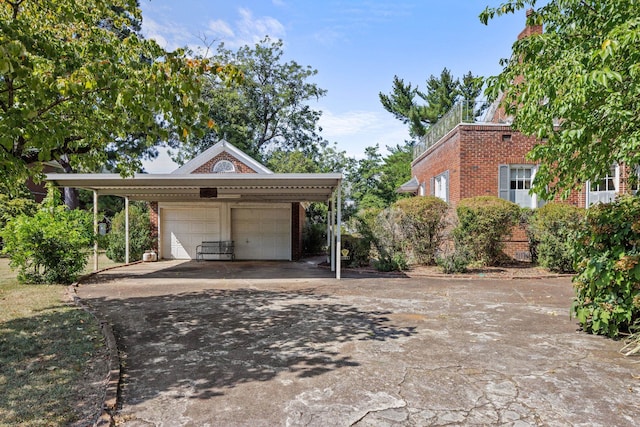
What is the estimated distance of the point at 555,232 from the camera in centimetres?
1188

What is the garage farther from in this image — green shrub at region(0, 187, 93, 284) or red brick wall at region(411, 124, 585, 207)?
green shrub at region(0, 187, 93, 284)

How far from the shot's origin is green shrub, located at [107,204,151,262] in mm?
16359

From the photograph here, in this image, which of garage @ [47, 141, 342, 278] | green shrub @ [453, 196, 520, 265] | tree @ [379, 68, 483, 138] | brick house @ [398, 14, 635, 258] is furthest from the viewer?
tree @ [379, 68, 483, 138]

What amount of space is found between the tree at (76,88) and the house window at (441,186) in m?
11.8

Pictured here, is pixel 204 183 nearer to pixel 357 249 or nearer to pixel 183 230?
pixel 357 249

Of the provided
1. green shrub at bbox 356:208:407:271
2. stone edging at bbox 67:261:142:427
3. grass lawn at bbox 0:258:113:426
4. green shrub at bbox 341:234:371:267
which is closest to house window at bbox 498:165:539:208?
green shrub at bbox 356:208:407:271

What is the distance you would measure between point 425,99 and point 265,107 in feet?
44.1

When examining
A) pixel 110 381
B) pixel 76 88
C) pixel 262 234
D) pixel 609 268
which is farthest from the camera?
pixel 262 234

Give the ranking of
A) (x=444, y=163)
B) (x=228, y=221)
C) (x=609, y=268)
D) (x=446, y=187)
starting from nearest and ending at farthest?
(x=609, y=268), (x=446, y=187), (x=444, y=163), (x=228, y=221)

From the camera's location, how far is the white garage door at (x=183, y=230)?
1806 cm

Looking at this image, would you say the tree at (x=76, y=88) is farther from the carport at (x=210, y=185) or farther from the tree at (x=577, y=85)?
the carport at (x=210, y=185)

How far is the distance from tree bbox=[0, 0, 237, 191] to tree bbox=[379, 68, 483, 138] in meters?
28.2

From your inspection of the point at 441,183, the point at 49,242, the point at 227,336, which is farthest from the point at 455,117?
the point at 49,242

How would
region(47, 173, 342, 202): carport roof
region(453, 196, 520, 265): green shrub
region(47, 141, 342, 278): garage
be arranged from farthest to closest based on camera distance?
region(47, 141, 342, 278): garage, region(453, 196, 520, 265): green shrub, region(47, 173, 342, 202): carport roof
